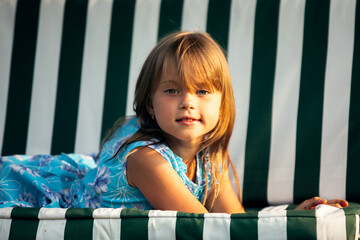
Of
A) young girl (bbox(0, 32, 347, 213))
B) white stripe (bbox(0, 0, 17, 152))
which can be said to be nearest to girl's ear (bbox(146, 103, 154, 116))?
young girl (bbox(0, 32, 347, 213))

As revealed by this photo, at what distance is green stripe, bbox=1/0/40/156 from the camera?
2.05 meters

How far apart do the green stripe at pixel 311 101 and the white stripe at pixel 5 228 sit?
1.11 m

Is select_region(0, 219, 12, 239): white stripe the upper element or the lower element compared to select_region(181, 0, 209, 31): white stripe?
lower

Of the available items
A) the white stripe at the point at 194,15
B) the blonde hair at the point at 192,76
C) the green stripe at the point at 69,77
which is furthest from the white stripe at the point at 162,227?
the white stripe at the point at 194,15

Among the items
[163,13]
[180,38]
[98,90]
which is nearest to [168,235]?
[180,38]

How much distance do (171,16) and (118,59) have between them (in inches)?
11.9

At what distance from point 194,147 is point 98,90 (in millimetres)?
709

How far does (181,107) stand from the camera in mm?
1353

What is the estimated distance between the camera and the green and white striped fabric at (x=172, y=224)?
1.07 metres

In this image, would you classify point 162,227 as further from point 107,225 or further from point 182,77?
point 182,77

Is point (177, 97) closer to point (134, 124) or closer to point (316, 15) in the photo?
point (134, 124)

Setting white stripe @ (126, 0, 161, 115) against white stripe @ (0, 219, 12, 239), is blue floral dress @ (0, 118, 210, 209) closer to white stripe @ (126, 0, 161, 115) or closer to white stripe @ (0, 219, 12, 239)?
white stripe @ (0, 219, 12, 239)

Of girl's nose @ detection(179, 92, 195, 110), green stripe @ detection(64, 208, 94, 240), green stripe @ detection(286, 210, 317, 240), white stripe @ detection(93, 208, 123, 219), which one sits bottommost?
green stripe @ detection(64, 208, 94, 240)

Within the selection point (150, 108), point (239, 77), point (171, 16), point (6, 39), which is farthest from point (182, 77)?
point (6, 39)
